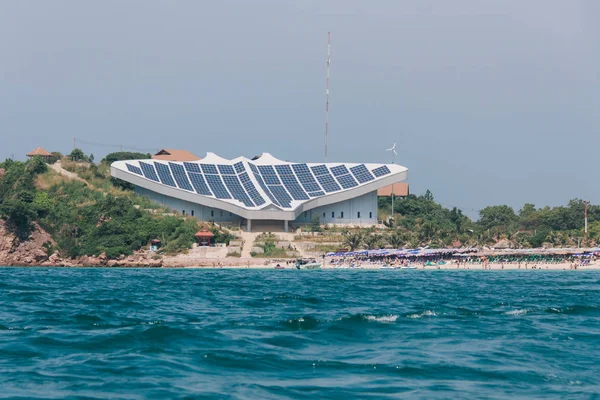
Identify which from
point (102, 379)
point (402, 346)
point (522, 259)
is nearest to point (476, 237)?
point (522, 259)

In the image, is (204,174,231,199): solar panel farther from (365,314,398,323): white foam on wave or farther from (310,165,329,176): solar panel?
(365,314,398,323): white foam on wave

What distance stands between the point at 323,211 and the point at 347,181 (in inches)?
168

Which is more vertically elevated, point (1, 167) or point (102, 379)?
point (1, 167)

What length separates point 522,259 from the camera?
84.4 m

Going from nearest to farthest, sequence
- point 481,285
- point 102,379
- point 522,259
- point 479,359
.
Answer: point 102,379
point 479,359
point 481,285
point 522,259

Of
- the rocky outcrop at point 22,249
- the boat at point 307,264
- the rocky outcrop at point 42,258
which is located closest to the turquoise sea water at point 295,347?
the boat at point 307,264

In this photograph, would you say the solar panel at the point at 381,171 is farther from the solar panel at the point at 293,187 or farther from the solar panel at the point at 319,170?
the solar panel at the point at 293,187

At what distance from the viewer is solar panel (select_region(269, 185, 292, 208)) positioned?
3701 inches

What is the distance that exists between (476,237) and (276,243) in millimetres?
22180

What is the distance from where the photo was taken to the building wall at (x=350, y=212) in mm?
99688

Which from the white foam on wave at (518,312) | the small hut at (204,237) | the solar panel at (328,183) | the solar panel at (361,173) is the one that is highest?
the solar panel at (361,173)

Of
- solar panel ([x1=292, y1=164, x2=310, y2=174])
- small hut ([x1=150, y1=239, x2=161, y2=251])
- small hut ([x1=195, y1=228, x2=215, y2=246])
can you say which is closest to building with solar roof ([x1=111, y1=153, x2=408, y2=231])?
solar panel ([x1=292, y1=164, x2=310, y2=174])

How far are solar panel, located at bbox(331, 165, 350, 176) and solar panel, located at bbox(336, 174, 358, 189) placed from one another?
84 centimetres

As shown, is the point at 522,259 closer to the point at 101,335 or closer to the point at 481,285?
the point at 481,285
